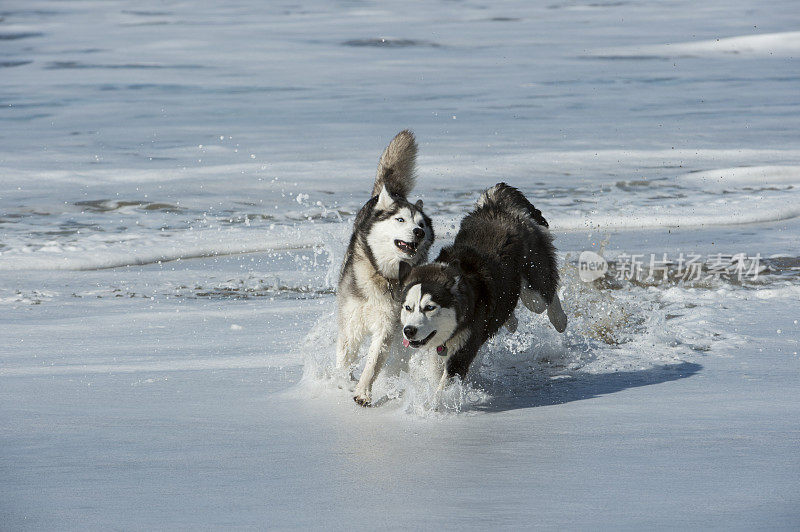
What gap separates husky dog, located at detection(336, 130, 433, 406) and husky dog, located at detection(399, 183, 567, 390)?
150mm

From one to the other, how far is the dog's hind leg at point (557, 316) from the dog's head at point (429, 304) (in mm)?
1298

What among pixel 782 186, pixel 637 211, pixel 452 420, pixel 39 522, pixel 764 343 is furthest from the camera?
pixel 782 186

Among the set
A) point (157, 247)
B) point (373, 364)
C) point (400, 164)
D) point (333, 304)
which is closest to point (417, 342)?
point (373, 364)

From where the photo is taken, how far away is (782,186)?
12.1 m

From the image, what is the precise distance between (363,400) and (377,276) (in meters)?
0.65

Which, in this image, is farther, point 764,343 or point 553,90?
point 553,90

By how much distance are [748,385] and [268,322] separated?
3.00m

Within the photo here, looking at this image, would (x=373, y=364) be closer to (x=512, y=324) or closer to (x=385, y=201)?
(x=385, y=201)

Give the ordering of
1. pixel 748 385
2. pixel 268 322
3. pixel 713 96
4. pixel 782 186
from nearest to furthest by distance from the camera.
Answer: pixel 748 385
pixel 268 322
pixel 782 186
pixel 713 96

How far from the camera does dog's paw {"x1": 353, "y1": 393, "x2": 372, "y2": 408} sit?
5030 mm

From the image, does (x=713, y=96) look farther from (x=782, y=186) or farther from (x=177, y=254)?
(x=177, y=254)

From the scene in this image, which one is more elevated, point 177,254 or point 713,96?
point 713,96

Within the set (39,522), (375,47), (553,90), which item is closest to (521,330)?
(39,522)

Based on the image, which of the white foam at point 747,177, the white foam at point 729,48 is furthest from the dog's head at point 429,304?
the white foam at point 729,48
